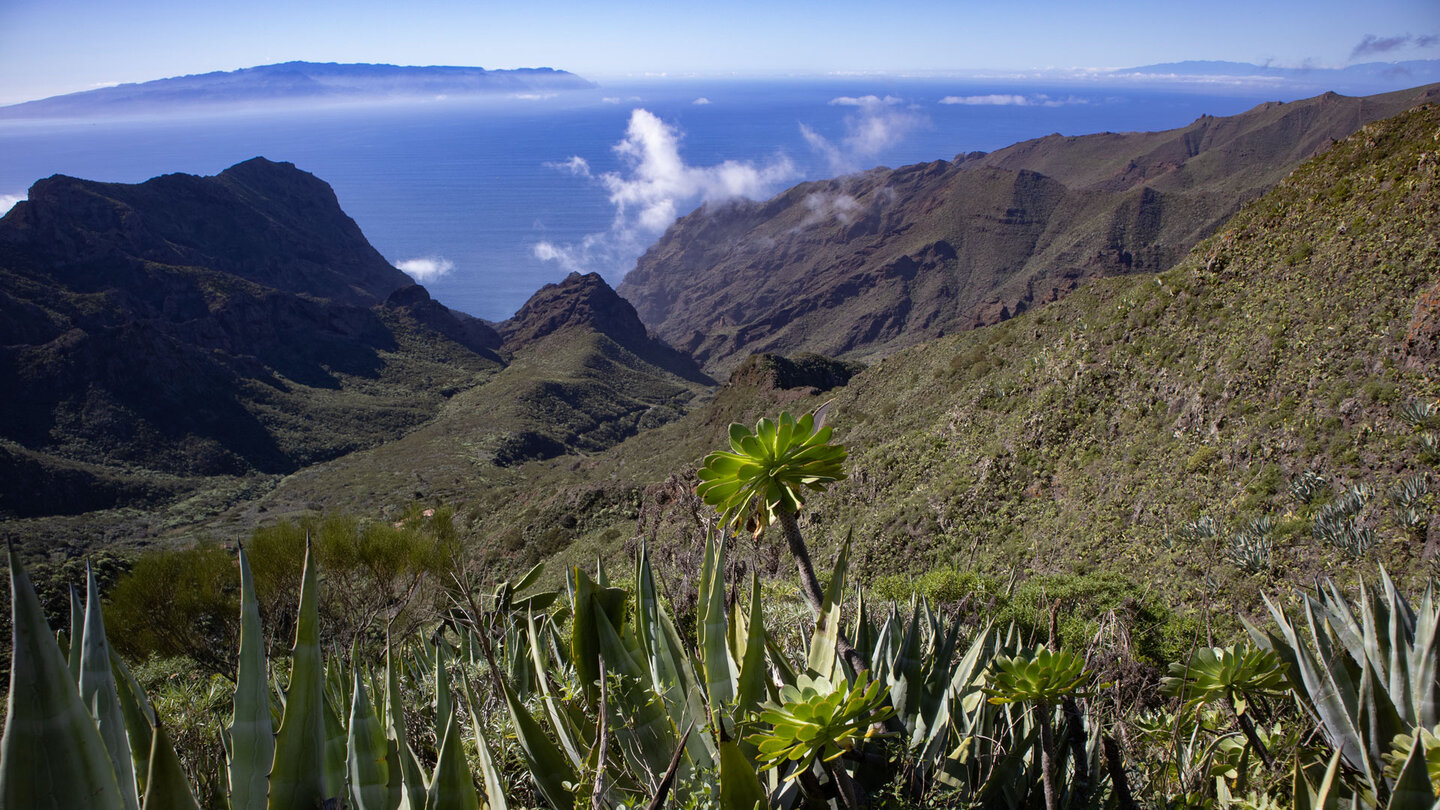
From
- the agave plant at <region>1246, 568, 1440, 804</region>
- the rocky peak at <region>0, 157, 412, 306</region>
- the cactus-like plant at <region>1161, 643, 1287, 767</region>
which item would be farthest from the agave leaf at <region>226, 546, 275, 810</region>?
the rocky peak at <region>0, 157, 412, 306</region>

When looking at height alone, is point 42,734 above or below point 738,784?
above

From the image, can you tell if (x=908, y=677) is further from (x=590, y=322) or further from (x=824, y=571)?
(x=590, y=322)

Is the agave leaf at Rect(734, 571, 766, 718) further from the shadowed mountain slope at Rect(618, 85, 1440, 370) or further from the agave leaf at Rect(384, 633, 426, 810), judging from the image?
the shadowed mountain slope at Rect(618, 85, 1440, 370)

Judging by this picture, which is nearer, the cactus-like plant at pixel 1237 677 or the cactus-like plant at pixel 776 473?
the cactus-like plant at pixel 1237 677

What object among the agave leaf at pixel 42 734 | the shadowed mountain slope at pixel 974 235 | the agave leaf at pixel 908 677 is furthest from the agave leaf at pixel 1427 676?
the shadowed mountain slope at pixel 974 235

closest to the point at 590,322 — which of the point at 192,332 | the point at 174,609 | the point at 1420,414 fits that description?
the point at 192,332

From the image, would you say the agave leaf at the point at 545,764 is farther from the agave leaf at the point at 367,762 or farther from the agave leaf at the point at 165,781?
the agave leaf at the point at 165,781
